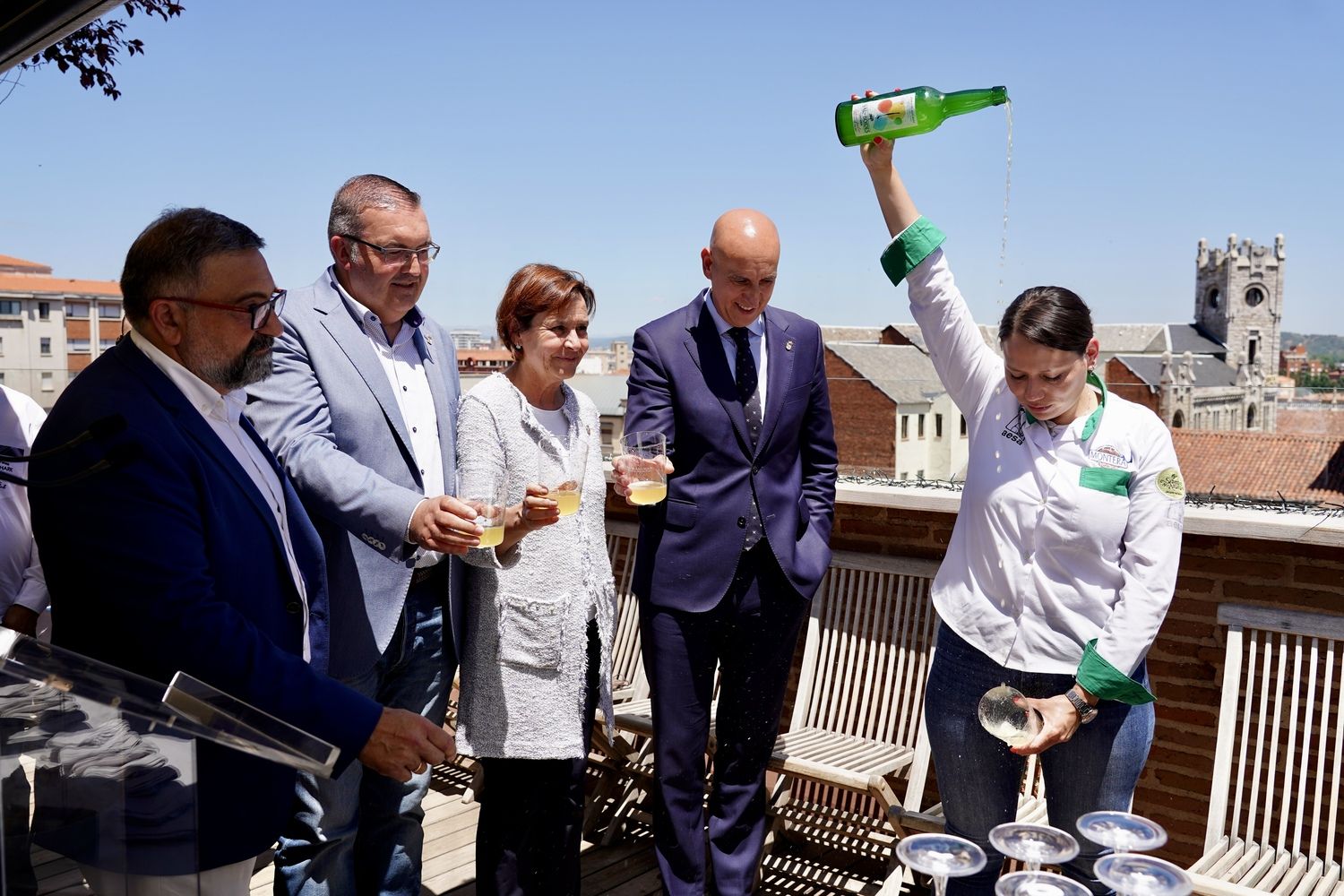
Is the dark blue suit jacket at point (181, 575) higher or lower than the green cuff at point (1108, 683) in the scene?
higher

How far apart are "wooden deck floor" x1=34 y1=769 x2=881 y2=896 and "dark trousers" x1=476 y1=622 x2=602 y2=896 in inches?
29.9

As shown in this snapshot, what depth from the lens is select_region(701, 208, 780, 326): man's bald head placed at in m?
2.86

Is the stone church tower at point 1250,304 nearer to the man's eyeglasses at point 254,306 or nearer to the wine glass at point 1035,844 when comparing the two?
the wine glass at point 1035,844

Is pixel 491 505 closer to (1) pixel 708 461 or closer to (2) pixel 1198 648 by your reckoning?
(1) pixel 708 461

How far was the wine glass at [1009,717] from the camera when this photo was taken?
6.76ft

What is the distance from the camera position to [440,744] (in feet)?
6.11

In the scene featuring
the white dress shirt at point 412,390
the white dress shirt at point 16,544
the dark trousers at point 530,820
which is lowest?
the dark trousers at point 530,820

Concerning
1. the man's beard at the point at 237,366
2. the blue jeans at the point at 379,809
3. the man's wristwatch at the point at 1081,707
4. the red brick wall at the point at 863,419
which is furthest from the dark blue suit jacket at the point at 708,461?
the red brick wall at the point at 863,419

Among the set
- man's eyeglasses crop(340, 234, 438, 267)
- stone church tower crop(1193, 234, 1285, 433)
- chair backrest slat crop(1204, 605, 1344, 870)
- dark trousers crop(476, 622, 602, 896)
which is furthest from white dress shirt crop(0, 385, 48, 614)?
stone church tower crop(1193, 234, 1285, 433)

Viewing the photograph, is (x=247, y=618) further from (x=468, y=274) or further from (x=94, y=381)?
(x=468, y=274)

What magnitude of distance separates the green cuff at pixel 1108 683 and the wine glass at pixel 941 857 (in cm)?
84

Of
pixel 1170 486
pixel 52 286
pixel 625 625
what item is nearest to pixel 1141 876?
pixel 1170 486

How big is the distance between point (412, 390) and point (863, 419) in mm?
66162

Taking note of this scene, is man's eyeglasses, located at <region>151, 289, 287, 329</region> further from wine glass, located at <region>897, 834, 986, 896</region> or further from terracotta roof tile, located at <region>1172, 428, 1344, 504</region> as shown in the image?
terracotta roof tile, located at <region>1172, 428, 1344, 504</region>
